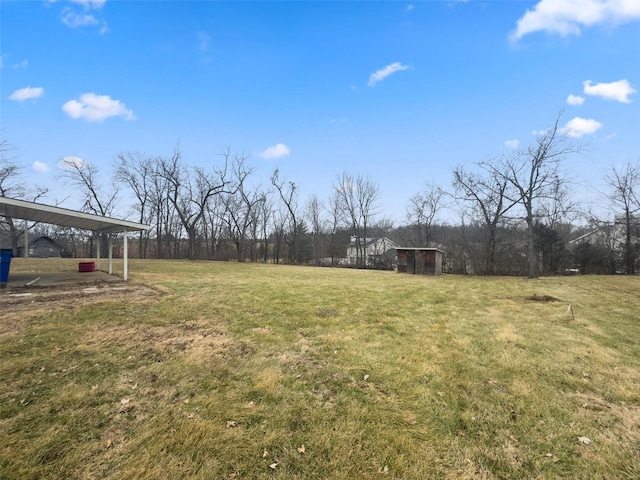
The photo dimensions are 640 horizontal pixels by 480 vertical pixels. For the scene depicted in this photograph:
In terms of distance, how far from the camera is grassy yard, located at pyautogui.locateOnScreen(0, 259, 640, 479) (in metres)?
2.10

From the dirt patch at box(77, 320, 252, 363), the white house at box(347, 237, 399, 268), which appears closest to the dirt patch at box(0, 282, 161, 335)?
the dirt patch at box(77, 320, 252, 363)

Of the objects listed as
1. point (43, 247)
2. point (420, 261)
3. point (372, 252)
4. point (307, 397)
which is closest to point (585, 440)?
point (307, 397)

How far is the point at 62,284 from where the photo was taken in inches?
350

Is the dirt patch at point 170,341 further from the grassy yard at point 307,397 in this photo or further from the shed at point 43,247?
the shed at point 43,247

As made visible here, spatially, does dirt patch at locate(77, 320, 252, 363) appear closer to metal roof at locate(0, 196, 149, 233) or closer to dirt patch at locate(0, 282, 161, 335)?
dirt patch at locate(0, 282, 161, 335)

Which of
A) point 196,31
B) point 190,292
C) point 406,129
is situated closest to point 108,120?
point 196,31

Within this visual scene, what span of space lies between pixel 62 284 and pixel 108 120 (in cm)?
1272

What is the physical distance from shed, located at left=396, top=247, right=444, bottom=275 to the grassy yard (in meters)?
11.7

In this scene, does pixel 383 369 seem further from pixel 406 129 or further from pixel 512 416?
pixel 406 129

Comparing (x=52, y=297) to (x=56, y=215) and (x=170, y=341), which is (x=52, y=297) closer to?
(x=56, y=215)

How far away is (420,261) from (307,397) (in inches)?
641

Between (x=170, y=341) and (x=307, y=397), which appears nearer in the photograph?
(x=307, y=397)

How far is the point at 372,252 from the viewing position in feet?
102

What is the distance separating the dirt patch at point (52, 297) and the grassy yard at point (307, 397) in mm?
91
